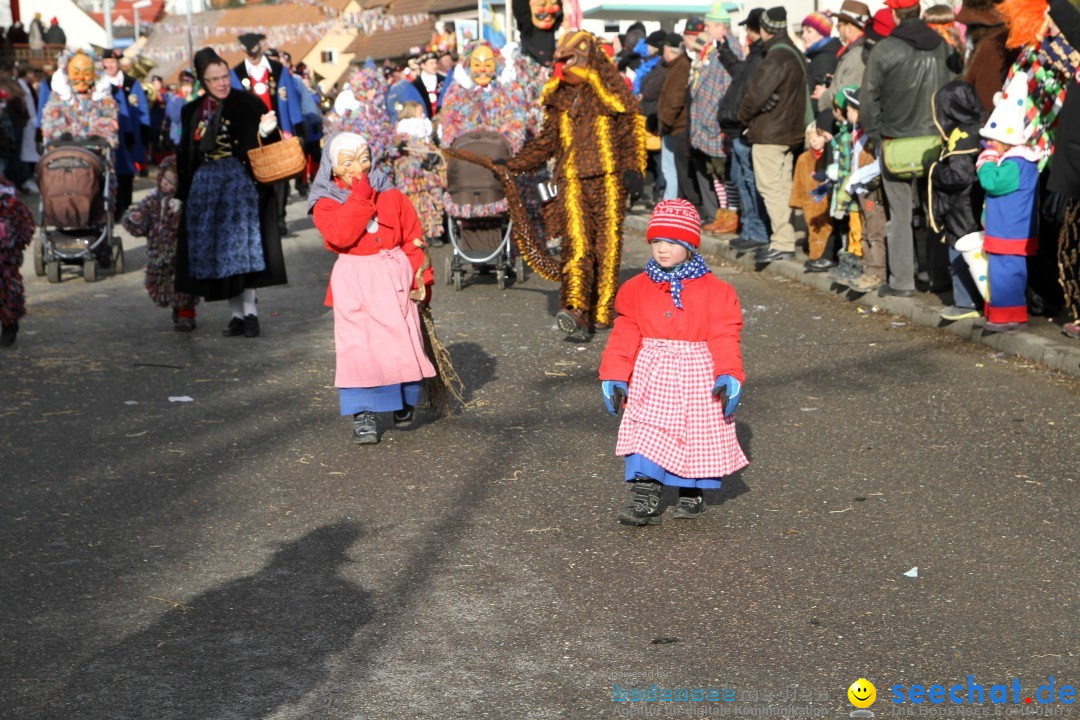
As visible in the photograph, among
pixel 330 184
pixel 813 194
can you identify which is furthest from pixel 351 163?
pixel 813 194

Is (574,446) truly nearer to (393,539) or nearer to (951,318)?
(393,539)

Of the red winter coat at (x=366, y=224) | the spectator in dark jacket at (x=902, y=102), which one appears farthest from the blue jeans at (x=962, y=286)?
the red winter coat at (x=366, y=224)

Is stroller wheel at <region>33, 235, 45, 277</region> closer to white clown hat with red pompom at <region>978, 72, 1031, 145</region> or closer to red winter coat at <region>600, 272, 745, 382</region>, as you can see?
white clown hat with red pompom at <region>978, 72, 1031, 145</region>

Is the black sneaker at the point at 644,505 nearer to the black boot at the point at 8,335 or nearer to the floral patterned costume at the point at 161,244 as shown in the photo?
the floral patterned costume at the point at 161,244

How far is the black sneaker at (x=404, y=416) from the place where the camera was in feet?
27.2

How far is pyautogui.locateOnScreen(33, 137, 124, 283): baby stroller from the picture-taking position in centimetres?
1406

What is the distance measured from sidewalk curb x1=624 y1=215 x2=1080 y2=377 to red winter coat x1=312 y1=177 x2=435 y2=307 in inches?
152

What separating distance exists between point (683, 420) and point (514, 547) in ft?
2.96

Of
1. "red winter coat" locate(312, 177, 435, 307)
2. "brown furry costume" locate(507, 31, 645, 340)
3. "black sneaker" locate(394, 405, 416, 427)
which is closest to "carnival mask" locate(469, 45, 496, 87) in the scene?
"brown furry costume" locate(507, 31, 645, 340)

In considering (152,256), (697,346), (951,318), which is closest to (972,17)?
(951,318)

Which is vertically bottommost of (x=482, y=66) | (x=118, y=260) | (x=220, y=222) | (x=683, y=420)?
(x=118, y=260)

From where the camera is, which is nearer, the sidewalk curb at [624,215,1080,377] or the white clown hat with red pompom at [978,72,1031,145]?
the sidewalk curb at [624,215,1080,377]

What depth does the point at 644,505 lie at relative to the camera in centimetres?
627

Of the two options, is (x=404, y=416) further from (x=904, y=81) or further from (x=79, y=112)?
(x=79, y=112)
